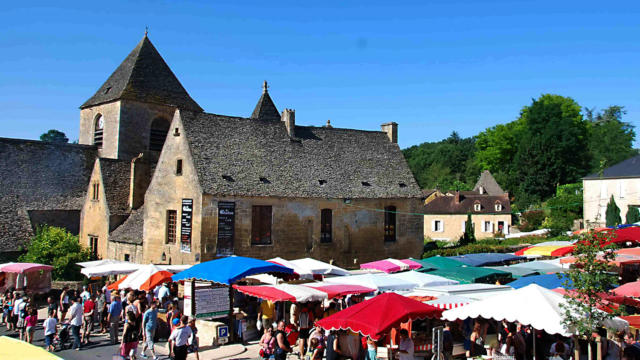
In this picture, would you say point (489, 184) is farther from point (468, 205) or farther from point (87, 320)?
point (87, 320)

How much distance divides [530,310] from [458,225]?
143 ft

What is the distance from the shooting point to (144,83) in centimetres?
3588

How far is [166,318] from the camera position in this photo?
54.1 ft

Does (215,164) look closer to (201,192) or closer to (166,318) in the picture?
(201,192)

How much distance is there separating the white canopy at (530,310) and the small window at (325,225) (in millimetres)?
16388

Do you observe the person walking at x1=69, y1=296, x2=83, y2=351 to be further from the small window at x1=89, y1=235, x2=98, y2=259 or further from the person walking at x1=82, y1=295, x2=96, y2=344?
the small window at x1=89, y1=235, x2=98, y2=259

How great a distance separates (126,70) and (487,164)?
49986 mm

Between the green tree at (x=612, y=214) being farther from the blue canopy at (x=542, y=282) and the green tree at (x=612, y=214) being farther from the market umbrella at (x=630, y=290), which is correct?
the market umbrella at (x=630, y=290)

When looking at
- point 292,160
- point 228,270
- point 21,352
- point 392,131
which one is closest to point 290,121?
point 292,160

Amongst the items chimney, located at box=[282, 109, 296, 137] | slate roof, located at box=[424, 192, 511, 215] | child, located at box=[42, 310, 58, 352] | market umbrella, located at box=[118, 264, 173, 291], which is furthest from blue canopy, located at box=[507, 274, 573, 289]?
slate roof, located at box=[424, 192, 511, 215]

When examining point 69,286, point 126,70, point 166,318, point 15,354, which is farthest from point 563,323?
point 126,70

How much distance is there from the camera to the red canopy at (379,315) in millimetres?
10367

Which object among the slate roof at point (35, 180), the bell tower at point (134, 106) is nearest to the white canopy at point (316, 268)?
the slate roof at point (35, 180)

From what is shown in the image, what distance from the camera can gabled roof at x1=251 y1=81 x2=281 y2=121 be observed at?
117 feet
